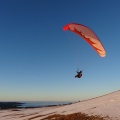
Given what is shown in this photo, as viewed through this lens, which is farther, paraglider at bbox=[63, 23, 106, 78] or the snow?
the snow

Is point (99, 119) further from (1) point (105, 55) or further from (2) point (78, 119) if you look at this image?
(1) point (105, 55)

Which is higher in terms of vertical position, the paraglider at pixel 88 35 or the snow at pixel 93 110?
the paraglider at pixel 88 35

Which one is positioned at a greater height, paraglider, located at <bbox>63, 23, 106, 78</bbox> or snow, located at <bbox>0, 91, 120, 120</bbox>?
paraglider, located at <bbox>63, 23, 106, 78</bbox>

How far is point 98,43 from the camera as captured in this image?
92.2ft

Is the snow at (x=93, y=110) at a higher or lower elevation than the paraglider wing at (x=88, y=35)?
lower

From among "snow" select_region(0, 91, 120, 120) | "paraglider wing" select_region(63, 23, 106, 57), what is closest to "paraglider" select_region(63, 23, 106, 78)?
"paraglider wing" select_region(63, 23, 106, 57)

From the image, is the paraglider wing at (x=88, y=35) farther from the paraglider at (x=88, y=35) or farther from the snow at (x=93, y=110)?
the snow at (x=93, y=110)

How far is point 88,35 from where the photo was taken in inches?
1137

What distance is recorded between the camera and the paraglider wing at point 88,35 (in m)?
28.2

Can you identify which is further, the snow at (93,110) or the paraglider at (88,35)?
the snow at (93,110)

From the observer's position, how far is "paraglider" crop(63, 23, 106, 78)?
92.4ft

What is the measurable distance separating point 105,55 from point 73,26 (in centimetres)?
585

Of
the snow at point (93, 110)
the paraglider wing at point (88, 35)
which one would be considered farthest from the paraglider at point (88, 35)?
the snow at point (93, 110)

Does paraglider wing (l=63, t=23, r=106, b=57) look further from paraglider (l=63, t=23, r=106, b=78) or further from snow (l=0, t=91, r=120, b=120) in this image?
snow (l=0, t=91, r=120, b=120)
